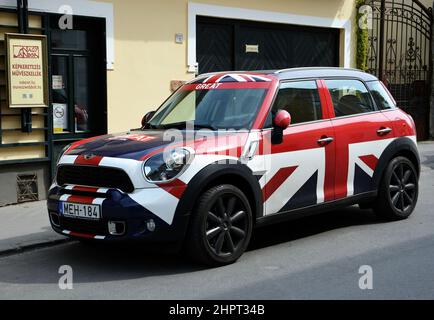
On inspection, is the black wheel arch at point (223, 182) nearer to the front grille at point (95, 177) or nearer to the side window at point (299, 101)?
the front grille at point (95, 177)

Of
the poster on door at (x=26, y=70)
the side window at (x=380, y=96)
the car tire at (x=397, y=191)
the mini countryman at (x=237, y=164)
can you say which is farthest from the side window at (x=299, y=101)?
the poster on door at (x=26, y=70)

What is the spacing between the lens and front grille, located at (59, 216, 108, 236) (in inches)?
218

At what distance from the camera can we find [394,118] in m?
7.64

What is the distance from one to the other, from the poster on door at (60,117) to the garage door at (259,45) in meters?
2.90

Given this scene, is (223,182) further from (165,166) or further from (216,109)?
(216,109)

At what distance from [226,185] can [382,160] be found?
2426 mm

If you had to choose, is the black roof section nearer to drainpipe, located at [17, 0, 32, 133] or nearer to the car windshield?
the car windshield

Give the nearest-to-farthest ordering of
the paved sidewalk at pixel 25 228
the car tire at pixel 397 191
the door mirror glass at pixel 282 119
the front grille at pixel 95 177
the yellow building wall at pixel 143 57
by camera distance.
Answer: the front grille at pixel 95 177
the door mirror glass at pixel 282 119
the paved sidewalk at pixel 25 228
the car tire at pixel 397 191
the yellow building wall at pixel 143 57

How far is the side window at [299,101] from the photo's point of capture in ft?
21.3

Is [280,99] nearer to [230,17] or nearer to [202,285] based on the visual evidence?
[202,285]

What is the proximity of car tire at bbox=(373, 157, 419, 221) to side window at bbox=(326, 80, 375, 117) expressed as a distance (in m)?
0.78

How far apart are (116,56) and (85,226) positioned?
16.0 feet

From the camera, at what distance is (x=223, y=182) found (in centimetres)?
589

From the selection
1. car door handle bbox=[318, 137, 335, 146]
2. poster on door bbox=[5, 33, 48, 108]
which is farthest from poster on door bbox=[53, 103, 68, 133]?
car door handle bbox=[318, 137, 335, 146]
